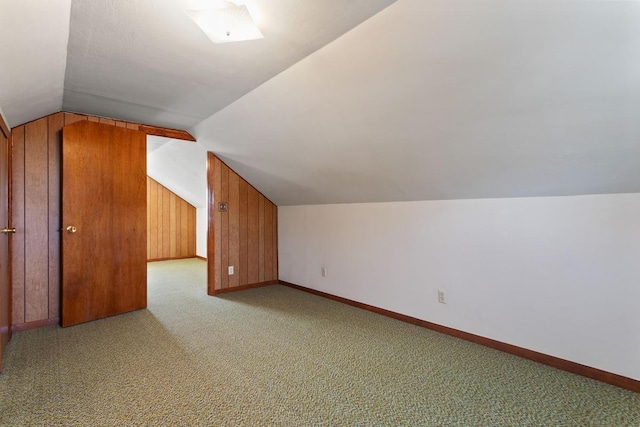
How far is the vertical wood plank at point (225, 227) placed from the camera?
4242mm

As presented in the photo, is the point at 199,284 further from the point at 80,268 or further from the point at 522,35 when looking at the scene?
the point at 522,35

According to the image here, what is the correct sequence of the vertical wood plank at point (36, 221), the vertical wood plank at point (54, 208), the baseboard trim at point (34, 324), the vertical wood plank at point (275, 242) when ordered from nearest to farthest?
the baseboard trim at point (34, 324)
the vertical wood plank at point (36, 221)
the vertical wood plank at point (54, 208)
the vertical wood plank at point (275, 242)

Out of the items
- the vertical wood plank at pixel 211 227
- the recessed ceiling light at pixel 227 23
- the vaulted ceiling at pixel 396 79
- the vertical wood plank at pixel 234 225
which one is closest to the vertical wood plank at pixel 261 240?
the vertical wood plank at pixel 234 225

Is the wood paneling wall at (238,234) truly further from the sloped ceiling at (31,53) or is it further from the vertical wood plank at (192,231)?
the vertical wood plank at (192,231)

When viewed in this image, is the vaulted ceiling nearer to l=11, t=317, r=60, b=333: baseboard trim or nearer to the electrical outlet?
the electrical outlet

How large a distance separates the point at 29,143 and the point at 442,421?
3.98m

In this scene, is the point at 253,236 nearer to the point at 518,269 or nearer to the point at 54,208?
the point at 54,208

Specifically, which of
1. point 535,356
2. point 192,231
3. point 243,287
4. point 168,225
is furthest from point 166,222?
point 535,356

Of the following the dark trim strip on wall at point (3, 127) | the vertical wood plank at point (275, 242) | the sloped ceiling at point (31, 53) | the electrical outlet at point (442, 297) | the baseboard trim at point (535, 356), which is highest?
the sloped ceiling at point (31, 53)

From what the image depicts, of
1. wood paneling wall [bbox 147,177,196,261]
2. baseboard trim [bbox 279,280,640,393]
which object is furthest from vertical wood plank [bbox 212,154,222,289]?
wood paneling wall [bbox 147,177,196,261]

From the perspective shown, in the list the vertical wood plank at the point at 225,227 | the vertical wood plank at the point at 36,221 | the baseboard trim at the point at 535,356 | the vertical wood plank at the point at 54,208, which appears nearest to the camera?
the baseboard trim at the point at 535,356

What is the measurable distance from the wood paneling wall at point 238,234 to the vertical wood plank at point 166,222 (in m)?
3.50

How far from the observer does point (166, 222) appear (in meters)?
7.16

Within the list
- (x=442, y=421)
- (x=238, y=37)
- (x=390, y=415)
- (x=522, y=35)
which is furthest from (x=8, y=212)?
(x=522, y=35)
